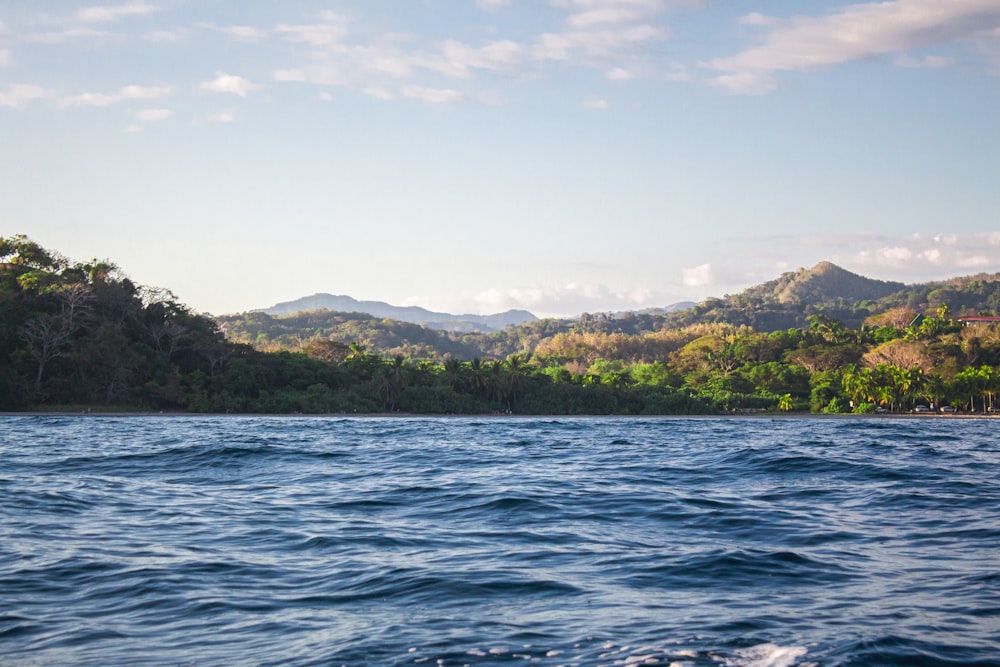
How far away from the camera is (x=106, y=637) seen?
6902 mm

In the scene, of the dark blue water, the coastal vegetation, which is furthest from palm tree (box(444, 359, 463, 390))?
the dark blue water

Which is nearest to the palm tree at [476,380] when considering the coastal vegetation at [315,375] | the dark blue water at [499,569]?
the coastal vegetation at [315,375]

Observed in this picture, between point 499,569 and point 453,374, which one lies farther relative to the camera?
point 453,374

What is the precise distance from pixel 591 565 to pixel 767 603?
209 centimetres

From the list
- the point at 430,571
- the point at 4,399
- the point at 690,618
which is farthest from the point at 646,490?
the point at 4,399

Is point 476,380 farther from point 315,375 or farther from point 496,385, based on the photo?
point 315,375

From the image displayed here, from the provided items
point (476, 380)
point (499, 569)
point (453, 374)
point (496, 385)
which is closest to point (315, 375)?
point (453, 374)

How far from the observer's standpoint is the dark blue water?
669cm

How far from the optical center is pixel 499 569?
931 centimetres

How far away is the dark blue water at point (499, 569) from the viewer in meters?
6.69

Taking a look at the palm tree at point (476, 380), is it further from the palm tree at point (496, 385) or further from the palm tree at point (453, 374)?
the palm tree at point (453, 374)

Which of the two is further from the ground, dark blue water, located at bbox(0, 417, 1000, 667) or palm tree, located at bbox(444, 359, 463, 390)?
palm tree, located at bbox(444, 359, 463, 390)

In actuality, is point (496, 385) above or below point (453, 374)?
below

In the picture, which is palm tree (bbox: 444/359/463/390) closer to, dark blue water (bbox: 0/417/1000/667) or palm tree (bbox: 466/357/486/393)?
palm tree (bbox: 466/357/486/393)
